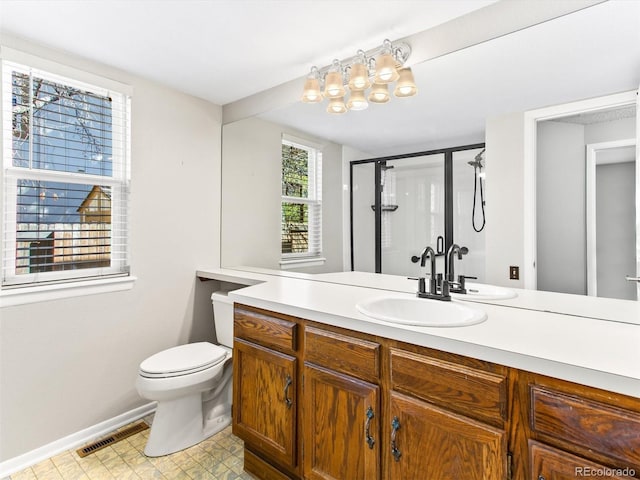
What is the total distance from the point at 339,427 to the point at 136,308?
1562mm

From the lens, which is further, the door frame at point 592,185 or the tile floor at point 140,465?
the tile floor at point 140,465

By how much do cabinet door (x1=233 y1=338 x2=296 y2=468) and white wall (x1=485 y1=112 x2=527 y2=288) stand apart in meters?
1.01

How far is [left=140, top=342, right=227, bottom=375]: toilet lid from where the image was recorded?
1.86m

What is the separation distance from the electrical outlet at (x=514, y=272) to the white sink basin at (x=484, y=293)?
6cm

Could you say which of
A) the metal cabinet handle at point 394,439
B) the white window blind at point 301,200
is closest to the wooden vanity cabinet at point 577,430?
the metal cabinet handle at point 394,439

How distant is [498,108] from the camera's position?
153 centimetres

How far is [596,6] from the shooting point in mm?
1307

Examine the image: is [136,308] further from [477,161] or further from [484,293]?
[477,161]

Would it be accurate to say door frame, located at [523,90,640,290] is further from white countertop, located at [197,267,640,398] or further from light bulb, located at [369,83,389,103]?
light bulb, located at [369,83,389,103]

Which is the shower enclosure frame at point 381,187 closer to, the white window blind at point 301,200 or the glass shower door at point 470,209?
the glass shower door at point 470,209

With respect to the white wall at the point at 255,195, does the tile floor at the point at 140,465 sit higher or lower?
lower

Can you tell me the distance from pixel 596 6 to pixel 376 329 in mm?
1469

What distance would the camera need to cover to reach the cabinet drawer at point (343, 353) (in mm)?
1237

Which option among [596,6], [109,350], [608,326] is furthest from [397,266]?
[109,350]
